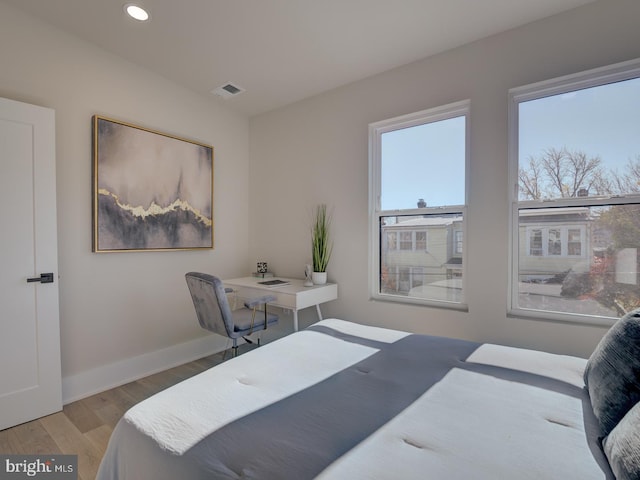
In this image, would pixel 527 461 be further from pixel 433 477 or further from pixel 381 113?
pixel 381 113

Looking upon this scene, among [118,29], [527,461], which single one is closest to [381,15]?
[118,29]

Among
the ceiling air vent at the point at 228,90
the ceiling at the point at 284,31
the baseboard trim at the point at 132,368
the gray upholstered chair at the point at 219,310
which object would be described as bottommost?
the baseboard trim at the point at 132,368

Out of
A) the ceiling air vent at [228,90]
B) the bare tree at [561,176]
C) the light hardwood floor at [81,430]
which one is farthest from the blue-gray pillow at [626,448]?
the ceiling air vent at [228,90]

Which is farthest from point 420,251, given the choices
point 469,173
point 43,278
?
point 43,278

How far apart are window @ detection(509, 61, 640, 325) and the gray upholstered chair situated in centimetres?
190

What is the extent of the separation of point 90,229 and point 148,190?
55 centimetres

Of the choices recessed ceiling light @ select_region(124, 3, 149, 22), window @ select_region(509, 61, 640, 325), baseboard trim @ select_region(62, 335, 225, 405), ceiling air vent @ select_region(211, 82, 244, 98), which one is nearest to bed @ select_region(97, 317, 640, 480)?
window @ select_region(509, 61, 640, 325)

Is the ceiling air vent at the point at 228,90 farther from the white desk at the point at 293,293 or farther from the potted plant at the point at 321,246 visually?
the white desk at the point at 293,293

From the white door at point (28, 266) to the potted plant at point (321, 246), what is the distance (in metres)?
1.96

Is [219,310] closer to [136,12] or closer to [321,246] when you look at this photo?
[321,246]

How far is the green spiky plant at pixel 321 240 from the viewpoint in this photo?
3027 millimetres

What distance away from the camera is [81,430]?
1991 mm

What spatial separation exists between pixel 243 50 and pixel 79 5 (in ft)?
3.41

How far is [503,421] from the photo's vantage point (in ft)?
3.12
